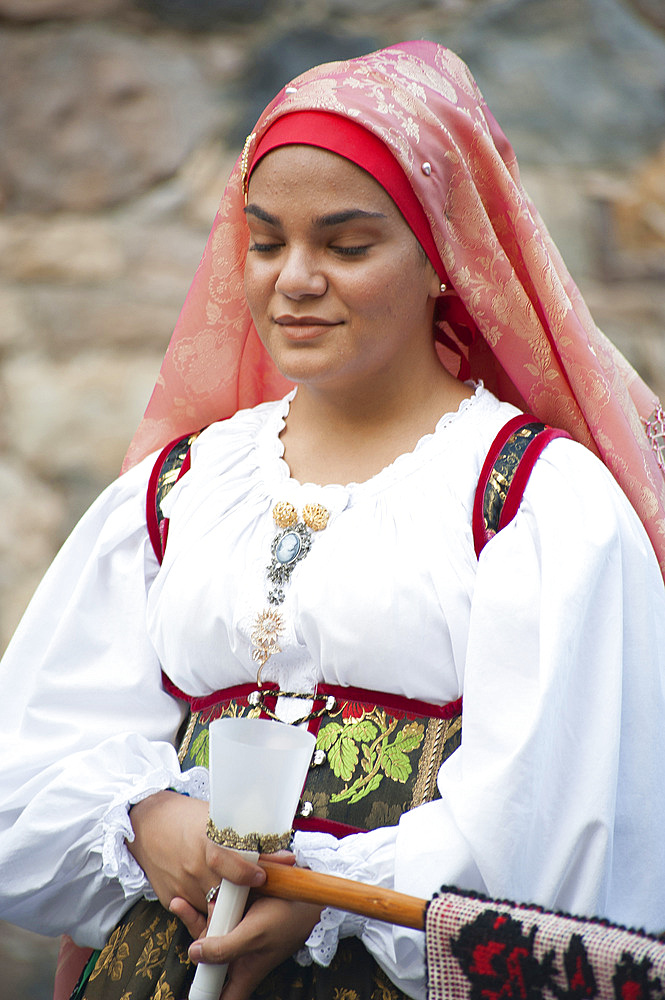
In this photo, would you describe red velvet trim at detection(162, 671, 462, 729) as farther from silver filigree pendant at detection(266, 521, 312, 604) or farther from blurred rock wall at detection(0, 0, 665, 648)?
blurred rock wall at detection(0, 0, 665, 648)

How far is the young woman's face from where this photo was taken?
4.36 ft

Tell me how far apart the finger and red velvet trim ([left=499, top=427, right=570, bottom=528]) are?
23.9 inches

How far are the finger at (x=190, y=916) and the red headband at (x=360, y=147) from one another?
2.95 ft

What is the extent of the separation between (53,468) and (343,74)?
1.41 m

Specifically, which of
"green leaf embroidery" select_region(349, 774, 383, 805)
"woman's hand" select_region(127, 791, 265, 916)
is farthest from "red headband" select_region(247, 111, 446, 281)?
"woman's hand" select_region(127, 791, 265, 916)

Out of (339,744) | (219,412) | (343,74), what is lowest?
(339,744)

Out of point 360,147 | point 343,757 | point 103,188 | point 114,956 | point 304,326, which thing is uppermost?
point 103,188

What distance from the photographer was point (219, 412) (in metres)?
1.70

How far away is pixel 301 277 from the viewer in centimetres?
132

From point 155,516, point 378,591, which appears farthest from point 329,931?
point 155,516

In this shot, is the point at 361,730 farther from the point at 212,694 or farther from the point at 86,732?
the point at 86,732

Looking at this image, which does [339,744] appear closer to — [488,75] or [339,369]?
[339,369]

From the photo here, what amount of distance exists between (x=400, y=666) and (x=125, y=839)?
0.43 m

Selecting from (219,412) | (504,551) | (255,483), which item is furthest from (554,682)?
(219,412)
